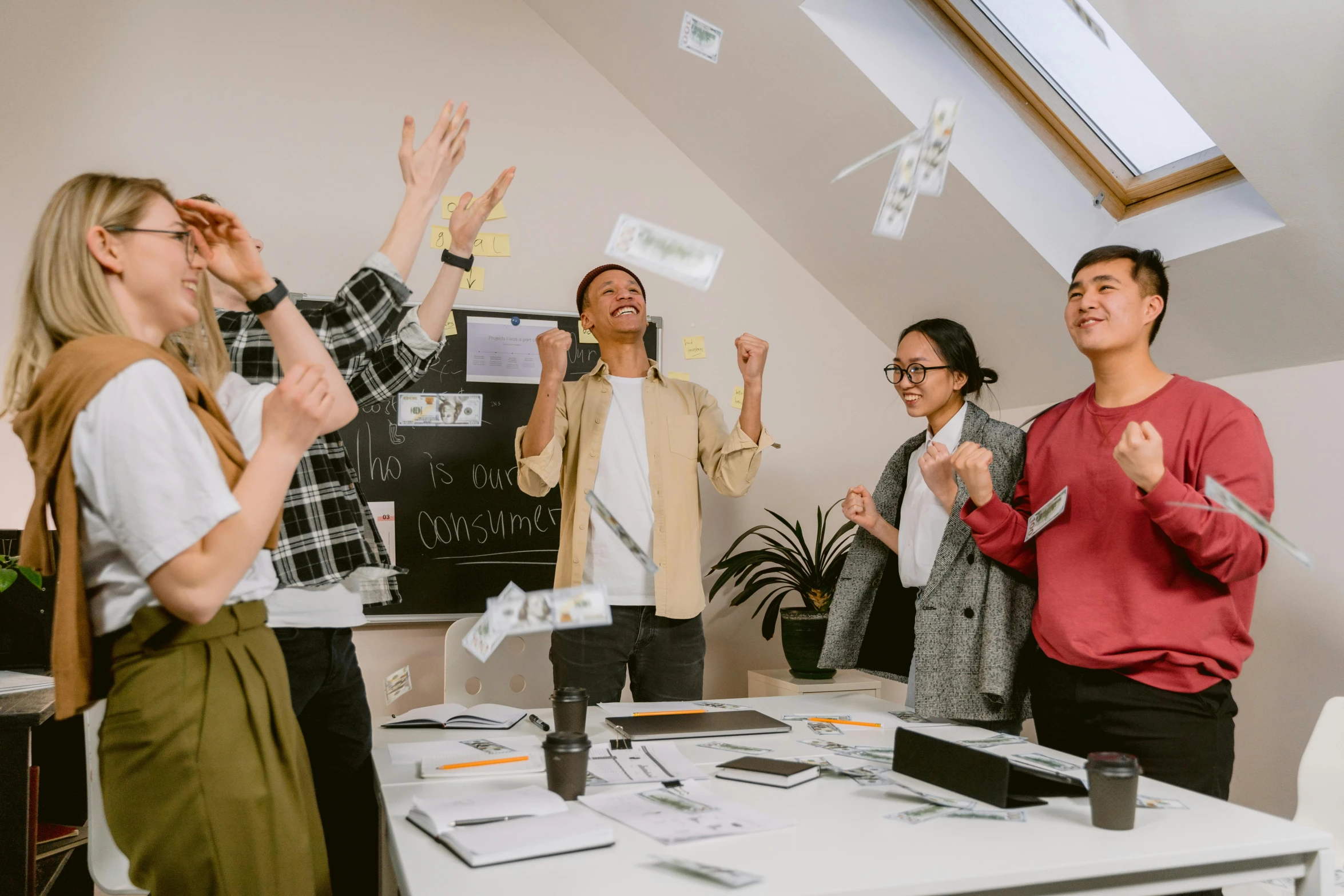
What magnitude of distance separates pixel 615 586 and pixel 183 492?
5.19 feet

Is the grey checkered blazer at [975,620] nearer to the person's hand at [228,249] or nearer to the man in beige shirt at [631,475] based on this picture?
the man in beige shirt at [631,475]

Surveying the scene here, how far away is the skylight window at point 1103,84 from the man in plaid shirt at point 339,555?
6.16 feet

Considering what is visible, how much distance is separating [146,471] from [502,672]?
201 cm

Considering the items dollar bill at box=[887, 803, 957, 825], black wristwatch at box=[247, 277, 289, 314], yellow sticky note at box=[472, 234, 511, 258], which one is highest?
yellow sticky note at box=[472, 234, 511, 258]

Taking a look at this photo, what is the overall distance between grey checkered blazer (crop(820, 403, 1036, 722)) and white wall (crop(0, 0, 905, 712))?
5.02 feet

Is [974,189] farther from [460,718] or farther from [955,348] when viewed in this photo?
[460,718]

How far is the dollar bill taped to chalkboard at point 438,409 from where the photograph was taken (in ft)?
10.9

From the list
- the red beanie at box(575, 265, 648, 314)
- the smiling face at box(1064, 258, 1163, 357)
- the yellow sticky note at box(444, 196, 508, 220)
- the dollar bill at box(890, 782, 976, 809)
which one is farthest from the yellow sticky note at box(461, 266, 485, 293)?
the dollar bill at box(890, 782, 976, 809)

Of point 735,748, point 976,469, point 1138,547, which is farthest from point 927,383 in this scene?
point 735,748

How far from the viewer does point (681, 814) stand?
1.28m

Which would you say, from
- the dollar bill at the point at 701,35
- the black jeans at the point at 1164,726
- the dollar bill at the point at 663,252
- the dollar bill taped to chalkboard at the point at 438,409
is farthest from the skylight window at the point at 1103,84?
the dollar bill taped to chalkboard at the point at 438,409

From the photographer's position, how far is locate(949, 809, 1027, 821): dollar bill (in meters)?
1.27

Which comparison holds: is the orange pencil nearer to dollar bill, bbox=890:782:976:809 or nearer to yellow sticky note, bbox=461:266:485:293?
dollar bill, bbox=890:782:976:809

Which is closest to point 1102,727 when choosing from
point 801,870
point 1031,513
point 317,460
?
point 1031,513
